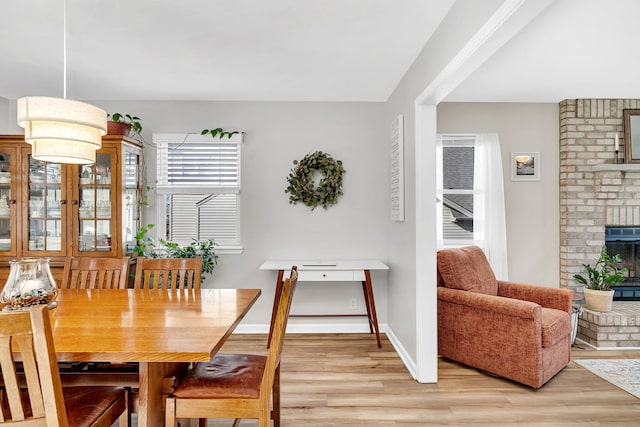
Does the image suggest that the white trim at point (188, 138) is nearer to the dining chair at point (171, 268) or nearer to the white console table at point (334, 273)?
the white console table at point (334, 273)

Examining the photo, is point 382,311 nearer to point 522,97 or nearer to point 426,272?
point 426,272

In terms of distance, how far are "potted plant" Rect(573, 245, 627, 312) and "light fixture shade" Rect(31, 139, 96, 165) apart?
→ 4.17 metres

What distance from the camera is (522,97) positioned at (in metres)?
3.82

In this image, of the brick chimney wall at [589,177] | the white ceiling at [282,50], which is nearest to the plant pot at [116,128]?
the white ceiling at [282,50]

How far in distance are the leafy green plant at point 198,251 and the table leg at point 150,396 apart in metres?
2.05

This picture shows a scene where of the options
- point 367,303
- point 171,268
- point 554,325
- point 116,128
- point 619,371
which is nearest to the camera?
point 171,268

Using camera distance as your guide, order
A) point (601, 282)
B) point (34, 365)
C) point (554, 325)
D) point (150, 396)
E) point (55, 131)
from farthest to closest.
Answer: point (601, 282) < point (554, 325) < point (55, 131) < point (150, 396) < point (34, 365)

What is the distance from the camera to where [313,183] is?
3885 mm

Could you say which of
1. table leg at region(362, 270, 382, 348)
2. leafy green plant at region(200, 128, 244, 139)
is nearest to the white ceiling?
leafy green plant at region(200, 128, 244, 139)

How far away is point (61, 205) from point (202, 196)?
1.23 m

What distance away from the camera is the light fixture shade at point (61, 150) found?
172 centimetres

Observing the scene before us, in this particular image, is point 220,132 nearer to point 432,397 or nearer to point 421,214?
point 421,214

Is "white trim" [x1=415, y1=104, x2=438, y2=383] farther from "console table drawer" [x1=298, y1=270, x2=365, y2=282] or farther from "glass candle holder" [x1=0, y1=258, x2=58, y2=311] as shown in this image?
"glass candle holder" [x1=0, y1=258, x2=58, y2=311]

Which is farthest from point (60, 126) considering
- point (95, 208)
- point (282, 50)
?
point (95, 208)
